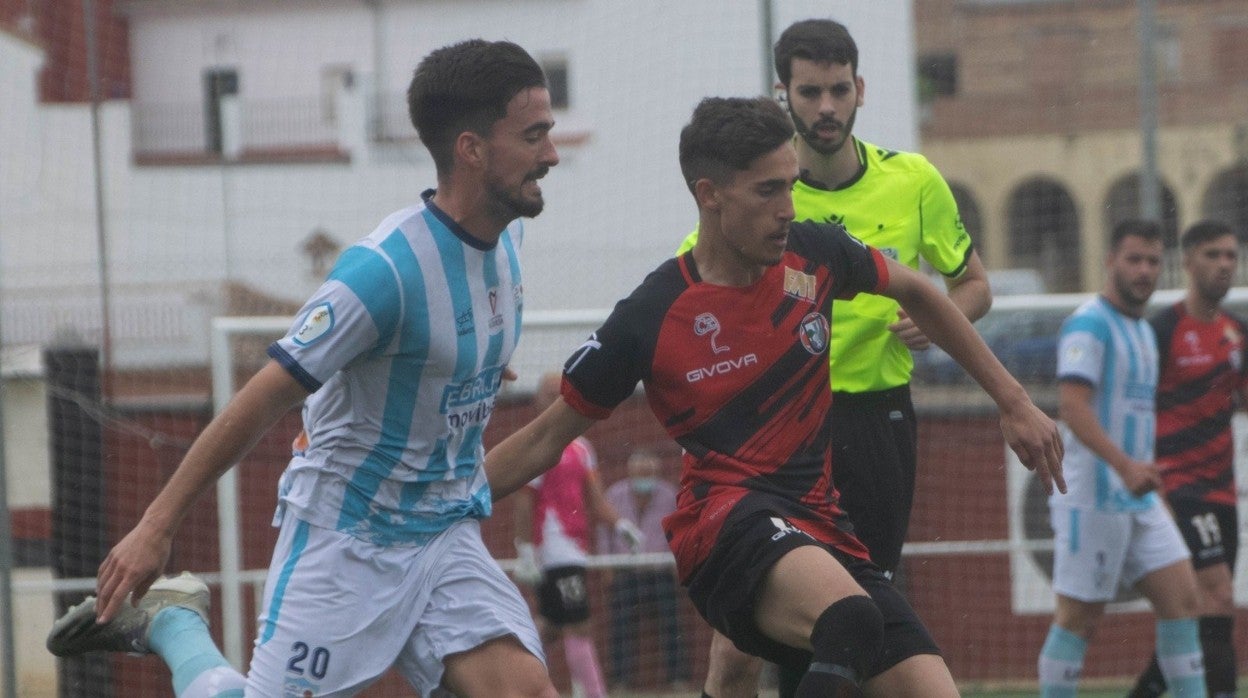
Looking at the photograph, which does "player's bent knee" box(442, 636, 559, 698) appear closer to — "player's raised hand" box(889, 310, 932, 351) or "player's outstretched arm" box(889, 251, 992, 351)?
"player's raised hand" box(889, 310, 932, 351)

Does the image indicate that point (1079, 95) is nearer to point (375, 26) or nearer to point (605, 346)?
point (375, 26)

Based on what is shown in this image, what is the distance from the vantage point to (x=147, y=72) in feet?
73.5

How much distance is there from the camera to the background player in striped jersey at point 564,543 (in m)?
9.20

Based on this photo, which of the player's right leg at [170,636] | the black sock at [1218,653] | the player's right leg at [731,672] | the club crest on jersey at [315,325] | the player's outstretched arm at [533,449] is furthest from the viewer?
the black sock at [1218,653]

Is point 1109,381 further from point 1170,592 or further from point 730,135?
point 730,135

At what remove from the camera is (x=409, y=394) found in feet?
13.0

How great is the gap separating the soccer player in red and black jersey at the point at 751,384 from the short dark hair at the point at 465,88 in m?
0.46

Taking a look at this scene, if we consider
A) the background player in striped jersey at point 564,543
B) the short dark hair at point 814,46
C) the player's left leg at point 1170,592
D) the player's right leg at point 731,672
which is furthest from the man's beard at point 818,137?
the background player in striped jersey at point 564,543

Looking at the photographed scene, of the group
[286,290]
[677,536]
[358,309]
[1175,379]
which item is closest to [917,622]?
[677,536]

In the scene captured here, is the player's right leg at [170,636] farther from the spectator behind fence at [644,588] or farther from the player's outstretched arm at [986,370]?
the spectator behind fence at [644,588]

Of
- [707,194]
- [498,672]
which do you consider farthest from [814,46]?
[498,672]

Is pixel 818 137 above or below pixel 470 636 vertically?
above

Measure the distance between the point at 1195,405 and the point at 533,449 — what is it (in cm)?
451

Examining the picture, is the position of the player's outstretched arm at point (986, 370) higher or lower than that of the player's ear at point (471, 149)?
lower
